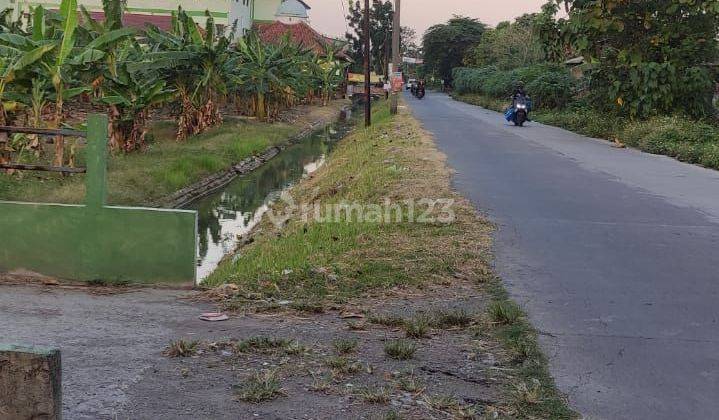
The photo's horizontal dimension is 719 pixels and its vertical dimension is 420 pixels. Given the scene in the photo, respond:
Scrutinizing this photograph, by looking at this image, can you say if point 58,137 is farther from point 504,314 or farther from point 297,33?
point 297,33

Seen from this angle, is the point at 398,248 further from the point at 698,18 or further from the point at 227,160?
the point at 698,18

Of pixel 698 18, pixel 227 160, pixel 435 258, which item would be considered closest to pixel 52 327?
pixel 435 258

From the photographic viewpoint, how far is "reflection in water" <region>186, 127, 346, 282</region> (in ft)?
44.4

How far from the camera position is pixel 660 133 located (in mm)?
20422

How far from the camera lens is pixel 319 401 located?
4395 mm

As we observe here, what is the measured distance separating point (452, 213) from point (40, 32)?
849 cm

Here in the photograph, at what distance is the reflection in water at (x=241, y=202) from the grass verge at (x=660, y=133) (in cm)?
909

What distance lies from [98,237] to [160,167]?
11080 millimetres

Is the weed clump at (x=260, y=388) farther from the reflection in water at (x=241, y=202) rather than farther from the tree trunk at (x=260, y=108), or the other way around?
the tree trunk at (x=260, y=108)

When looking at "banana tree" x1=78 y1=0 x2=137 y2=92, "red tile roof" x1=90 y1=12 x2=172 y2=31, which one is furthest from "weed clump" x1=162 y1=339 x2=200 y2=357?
"red tile roof" x1=90 y1=12 x2=172 y2=31

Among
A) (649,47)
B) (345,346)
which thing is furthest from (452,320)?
(649,47)

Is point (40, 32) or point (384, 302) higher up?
point (40, 32)

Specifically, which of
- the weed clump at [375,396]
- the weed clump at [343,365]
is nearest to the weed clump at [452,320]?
the weed clump at [343,365]

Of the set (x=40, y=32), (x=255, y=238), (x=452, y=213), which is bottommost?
(x=255, y=238)
